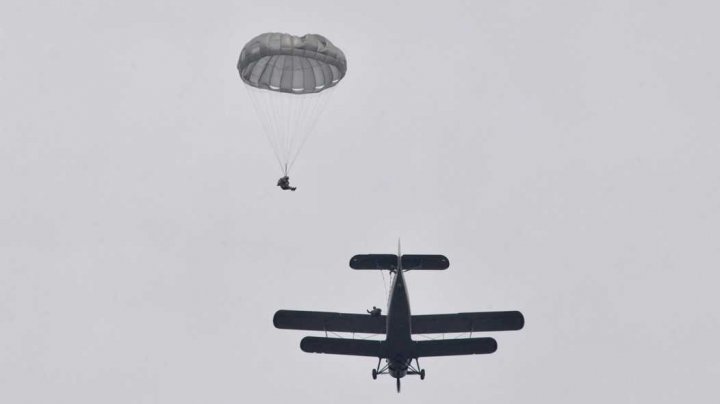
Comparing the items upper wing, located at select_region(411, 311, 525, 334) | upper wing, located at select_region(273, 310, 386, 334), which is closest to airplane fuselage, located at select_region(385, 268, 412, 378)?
upper wing, located at select_region(273, 310, 386, 334)

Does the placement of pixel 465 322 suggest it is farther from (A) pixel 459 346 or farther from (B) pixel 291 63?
(B) pixel 291 63

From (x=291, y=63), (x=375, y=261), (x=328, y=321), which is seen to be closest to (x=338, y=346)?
(x=328, y=321)

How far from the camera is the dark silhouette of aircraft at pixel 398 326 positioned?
4947 cm

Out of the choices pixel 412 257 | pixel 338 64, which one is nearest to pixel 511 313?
pixel 412 257

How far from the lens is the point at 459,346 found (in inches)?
2083

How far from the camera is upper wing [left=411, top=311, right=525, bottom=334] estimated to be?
5444 cm

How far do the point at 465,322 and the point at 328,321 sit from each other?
743 cm

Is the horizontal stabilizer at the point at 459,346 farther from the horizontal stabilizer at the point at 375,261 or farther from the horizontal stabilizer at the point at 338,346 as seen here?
the horizontal stabilizer at the point at 375,261

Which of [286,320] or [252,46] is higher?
[252,46]

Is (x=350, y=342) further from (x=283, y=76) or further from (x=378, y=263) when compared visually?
(x=283, y=76)

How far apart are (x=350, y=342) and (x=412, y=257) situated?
5.55 metres

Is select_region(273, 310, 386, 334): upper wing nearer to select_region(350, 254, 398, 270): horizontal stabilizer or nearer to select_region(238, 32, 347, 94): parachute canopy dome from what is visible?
select_region(350, 254, 398, 270): horizontal stabilizer

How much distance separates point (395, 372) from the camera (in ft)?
168

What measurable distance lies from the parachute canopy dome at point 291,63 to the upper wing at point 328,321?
40.1ft
